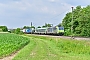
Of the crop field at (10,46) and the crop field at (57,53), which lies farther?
the crop field at (10,46)

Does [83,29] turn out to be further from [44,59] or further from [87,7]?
[44,59]

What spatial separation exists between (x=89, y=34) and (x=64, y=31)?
15050 millimetres

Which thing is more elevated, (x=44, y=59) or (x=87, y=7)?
(x=87, y=7)

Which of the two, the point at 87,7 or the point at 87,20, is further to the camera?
the point at 87,7

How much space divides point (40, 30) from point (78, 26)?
29440mm

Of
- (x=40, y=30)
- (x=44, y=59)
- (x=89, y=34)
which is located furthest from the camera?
(x=40, y=30)

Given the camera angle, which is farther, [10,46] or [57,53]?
[10,46]

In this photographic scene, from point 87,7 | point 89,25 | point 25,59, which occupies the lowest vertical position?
point 25,59

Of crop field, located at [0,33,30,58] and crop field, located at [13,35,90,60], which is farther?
crop field, located at [0,33,30,58]

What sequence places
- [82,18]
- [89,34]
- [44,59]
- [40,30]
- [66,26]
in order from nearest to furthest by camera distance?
1. [44,59]
2. [89,34]
3. [82,18]
4. [66,26]
5. [40,30]

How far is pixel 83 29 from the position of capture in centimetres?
7731

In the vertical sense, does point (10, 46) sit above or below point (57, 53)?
above

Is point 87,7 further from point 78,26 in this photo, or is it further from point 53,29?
point 53,29

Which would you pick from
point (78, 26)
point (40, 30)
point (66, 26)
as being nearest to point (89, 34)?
point (78, 26)
